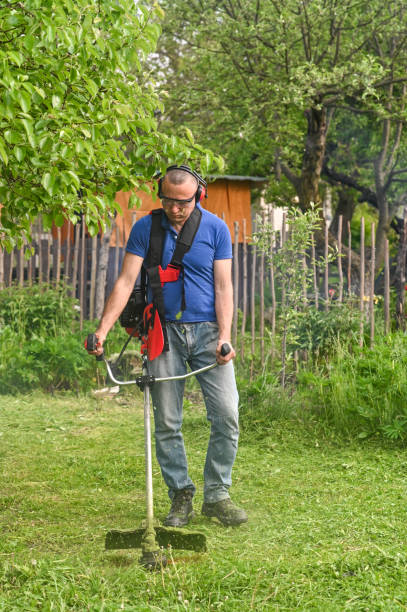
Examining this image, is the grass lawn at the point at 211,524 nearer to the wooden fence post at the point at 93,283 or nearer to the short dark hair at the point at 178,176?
the short dark hair at the point at 178,176

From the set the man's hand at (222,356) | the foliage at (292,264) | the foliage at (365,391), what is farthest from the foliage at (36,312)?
the man's hand at (222,356)

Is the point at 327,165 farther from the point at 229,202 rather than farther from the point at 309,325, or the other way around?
the point at 309,325

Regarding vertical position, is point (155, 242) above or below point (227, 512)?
above

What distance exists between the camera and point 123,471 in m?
5.36

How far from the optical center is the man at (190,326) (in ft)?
13.1

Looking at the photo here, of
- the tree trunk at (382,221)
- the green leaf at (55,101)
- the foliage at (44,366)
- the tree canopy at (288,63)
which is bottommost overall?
the foliage at (44,366)

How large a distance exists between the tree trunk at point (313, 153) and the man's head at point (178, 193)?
31.2 feet

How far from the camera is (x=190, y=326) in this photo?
13.3ft

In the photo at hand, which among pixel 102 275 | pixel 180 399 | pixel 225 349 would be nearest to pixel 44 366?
pixel 102 275

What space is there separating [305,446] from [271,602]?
2.89 m

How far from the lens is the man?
13.1 feet

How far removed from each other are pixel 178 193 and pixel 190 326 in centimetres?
77

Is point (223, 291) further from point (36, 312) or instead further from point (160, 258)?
point (36, 312)

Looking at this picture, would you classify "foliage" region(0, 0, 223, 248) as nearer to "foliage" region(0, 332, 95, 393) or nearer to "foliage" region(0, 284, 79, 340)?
"foliage" region(0, 332, 95, 393)
